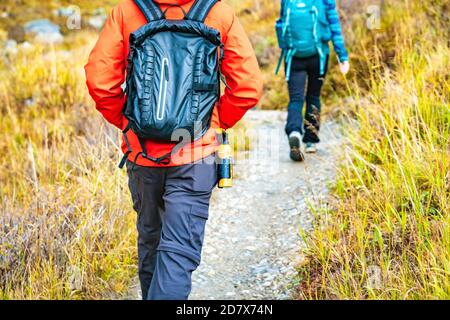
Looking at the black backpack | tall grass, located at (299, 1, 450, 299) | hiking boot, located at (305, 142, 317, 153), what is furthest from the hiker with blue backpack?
the black backpack

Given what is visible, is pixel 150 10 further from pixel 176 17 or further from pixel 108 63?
pixel 108 63

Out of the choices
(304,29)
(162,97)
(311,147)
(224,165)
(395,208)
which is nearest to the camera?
(162,97)

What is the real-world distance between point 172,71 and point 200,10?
1.02ft

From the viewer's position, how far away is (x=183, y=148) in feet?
9.66

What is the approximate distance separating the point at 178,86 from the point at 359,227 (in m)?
1.46

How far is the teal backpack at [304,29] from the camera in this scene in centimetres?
555

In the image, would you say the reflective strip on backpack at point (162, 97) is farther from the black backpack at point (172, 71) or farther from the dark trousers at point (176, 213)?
the dark trousers at point (176, 213)

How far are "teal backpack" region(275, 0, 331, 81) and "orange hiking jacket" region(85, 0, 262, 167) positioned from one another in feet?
8.87

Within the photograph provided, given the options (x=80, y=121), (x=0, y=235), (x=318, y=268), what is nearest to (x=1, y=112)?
(x=80, y=121)

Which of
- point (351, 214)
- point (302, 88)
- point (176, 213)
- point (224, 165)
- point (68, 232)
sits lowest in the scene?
point (68, 232)

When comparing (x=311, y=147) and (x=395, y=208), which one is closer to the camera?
(x=395, y=208)

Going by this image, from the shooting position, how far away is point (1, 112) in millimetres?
8273

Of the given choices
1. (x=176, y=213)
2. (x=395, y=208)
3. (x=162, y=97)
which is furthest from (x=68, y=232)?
(x=395, y=208)

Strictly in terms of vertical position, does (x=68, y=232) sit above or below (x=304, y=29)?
below
